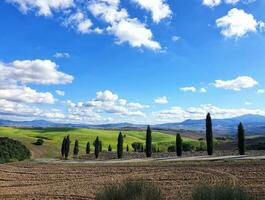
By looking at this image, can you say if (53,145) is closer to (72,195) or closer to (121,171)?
(121,171)

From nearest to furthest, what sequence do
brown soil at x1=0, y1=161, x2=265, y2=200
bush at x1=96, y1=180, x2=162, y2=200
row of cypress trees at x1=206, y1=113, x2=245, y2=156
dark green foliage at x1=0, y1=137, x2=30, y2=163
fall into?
1. bush at x1=96, y1=180, x2=162, y2=200
2. brown soil at x1=0, y1=161, x2=265, y2=200
3. row of cypress trees at x1=206, y1=113, x2=245, y2=156
4. dark green foliage at x1=0, y1=137, x2=30, y2=163

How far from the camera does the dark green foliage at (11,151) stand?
65938 mm

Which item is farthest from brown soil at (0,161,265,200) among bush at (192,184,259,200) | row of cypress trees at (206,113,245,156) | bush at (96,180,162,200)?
row of cypress trees at (206,113,245,156)

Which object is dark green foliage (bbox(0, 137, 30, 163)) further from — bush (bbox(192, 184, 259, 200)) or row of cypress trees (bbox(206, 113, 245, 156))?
bush (bbox(192, 184, 259, 200))

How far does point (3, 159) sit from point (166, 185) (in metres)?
43.5

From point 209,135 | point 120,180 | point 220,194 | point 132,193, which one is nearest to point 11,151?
point 209,135

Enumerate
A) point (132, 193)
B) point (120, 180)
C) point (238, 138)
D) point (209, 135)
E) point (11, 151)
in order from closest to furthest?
point (132, 193), point (120, 180), point (238, 138), point (209, 135), point (11, 151)

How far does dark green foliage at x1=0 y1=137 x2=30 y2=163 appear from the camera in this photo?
6594cm

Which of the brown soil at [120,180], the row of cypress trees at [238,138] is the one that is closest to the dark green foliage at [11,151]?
the brown soil at [120,180]

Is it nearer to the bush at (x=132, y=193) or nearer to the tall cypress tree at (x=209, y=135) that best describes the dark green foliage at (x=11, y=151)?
the tall cypress tree at (x=209, y=135)

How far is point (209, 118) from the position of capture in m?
65.6

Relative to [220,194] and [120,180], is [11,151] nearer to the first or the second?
[120,180]

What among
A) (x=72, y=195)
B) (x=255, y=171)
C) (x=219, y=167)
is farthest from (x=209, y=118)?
(x=72, y=195)

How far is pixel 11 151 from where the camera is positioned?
6962 cm
